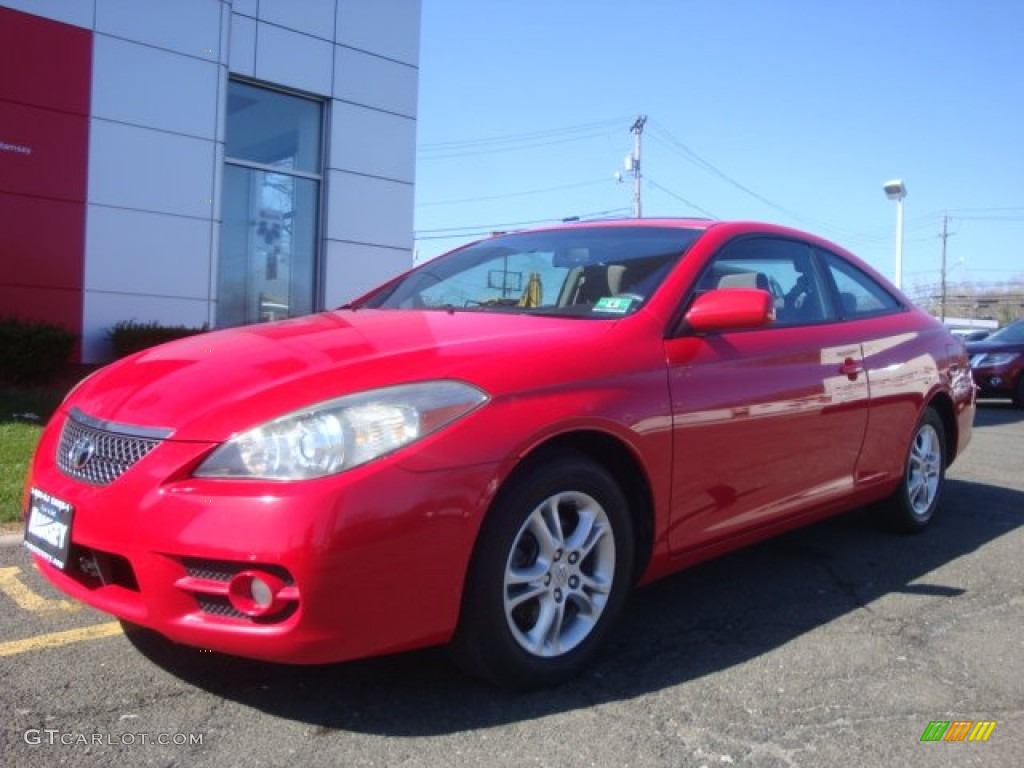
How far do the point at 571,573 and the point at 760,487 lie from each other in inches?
40.5

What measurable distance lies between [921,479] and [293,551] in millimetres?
3862

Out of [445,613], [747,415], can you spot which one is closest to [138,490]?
[445,613]

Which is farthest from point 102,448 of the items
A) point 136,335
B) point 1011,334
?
point 1011,334

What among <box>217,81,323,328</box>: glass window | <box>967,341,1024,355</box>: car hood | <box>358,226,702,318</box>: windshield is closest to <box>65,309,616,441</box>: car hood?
<box>358,226,702,318</box>: windshield

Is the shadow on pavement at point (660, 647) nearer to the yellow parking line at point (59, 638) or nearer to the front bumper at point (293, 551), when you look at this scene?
the yellow parking line at point (59, 638)

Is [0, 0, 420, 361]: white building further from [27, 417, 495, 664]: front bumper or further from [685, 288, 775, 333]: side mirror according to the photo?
[685, 288, 775, 333]: side mirror

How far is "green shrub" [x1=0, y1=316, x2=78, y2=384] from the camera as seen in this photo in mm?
8336

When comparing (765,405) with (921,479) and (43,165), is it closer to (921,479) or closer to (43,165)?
(921,479)

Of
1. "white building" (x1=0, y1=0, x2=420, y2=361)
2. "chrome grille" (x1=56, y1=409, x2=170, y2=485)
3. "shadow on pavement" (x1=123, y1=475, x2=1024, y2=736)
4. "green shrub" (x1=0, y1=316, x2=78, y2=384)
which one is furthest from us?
"white building" (x1=0, y1=0, x2=420, y2=361)

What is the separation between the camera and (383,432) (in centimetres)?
245

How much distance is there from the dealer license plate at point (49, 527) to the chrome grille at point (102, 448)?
0.34ft

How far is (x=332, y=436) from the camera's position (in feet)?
7.93

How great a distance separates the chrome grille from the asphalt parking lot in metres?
0.68

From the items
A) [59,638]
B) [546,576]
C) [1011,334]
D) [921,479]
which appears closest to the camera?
[546,576]
